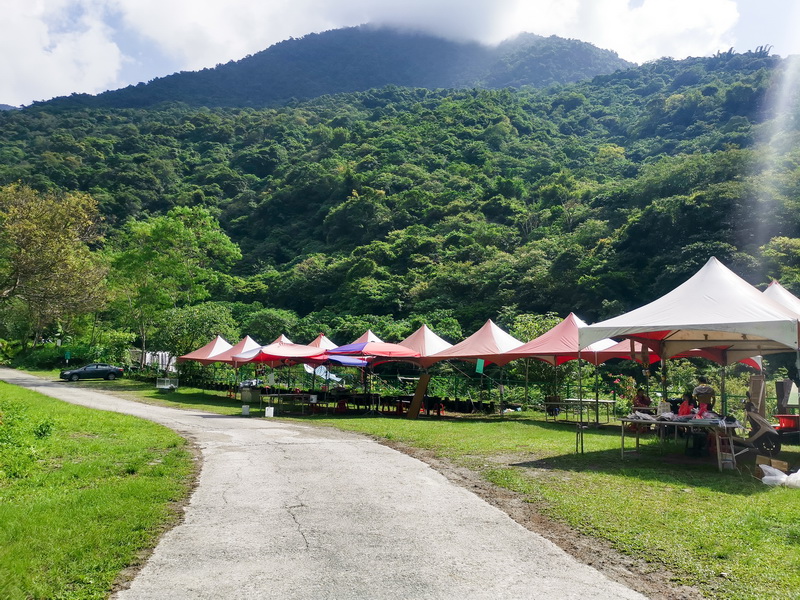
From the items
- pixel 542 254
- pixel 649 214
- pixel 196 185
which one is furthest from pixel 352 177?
pixel 649 214

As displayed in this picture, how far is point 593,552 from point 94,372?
39.9 meters

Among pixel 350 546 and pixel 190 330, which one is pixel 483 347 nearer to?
pixel 350 546

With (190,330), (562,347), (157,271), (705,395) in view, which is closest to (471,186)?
(157,271)

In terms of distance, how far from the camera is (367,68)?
176m

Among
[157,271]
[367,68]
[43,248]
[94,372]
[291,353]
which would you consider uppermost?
[367,68]

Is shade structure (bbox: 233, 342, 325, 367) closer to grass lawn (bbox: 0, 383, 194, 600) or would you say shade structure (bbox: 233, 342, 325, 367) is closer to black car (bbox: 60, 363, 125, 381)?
grass lawn (bbox: 0, 383, 194, 600)

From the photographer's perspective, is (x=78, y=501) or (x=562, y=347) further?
(x=562, y=347)

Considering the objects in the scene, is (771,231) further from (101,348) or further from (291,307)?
(101,348)

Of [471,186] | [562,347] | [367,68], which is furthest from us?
[367,68]

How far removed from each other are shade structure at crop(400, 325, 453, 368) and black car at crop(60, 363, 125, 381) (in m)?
24.2

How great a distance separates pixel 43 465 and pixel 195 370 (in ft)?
91.4

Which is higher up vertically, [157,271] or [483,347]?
[157,271]

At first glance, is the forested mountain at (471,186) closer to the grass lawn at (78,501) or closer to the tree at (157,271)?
the tree at (157,271)

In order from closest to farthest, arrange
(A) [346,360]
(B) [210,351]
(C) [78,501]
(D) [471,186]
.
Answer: (C) [78,501] → (A) [346,360] → (B) [210,351] → (D) [471,186]
